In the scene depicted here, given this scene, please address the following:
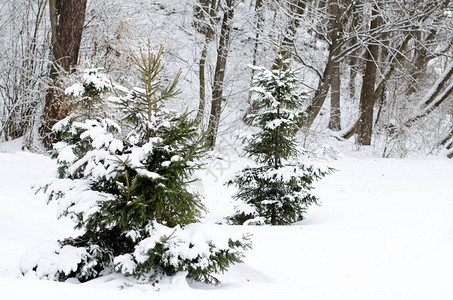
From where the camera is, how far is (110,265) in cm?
304

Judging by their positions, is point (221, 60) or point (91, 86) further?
point (221, 60)

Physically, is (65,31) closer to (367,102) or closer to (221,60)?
(221,60)

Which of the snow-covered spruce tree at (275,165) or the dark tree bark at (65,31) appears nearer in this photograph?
the snow-covered spruce tree at (275,165)

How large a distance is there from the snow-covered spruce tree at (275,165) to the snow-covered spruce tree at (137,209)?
246cm

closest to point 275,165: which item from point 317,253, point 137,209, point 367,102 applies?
point 317,253

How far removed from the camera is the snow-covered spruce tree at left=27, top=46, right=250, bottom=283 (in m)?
2.81

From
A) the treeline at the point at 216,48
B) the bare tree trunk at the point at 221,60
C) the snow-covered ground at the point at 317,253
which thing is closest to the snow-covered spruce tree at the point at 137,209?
the snow-covered ground at the point at 317,253

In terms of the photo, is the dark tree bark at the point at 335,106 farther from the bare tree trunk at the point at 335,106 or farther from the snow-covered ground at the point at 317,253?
the snow-covered ground at the point at 317,253

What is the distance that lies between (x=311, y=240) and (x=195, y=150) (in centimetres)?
198

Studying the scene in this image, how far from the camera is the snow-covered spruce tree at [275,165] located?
555cm

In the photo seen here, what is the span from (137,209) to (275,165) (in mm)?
3263

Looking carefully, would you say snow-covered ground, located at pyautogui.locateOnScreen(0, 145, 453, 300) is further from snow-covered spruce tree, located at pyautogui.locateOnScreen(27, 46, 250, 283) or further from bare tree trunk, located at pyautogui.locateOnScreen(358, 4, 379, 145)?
bare tree trunk, located at pyautogui.locateOnScreen(358, 4, 379, 145)

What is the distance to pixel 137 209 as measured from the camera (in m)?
2.93

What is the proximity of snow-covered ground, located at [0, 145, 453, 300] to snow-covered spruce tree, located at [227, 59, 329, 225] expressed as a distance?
589 millimetres
